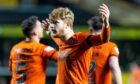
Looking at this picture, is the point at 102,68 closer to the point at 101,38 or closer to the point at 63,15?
the point at 63,15

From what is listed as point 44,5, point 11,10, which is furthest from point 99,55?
point 44,5

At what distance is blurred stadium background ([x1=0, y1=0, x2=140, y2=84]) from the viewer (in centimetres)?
2391

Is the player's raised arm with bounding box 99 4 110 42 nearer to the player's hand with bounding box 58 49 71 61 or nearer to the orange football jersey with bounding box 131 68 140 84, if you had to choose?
the player's hand with bounding box 58 49 71 61

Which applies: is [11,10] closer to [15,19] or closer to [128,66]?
[15,19]

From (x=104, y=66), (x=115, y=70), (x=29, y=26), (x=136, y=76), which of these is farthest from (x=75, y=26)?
(x=115, y=70)

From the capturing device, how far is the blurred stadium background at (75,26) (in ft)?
78.4

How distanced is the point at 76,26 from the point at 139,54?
2.06 m

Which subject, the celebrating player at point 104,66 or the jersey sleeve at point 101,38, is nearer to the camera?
the jersey sleeve at point 101,38

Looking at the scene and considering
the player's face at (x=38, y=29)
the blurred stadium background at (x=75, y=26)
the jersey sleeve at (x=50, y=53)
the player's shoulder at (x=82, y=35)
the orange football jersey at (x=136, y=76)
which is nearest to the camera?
the player's shoulder at (x=82, y=35)

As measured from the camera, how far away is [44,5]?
2769 centimetres

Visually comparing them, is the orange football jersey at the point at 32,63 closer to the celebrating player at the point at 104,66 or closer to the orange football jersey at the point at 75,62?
the celebrating player at the point at 104,66

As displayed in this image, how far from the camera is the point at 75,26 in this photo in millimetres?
25281

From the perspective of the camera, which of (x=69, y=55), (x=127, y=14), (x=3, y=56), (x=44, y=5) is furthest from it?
(x=127, y=14)

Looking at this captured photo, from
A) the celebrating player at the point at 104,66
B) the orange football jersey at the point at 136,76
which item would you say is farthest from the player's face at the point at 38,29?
the orange football jersey at the point at 136,76
